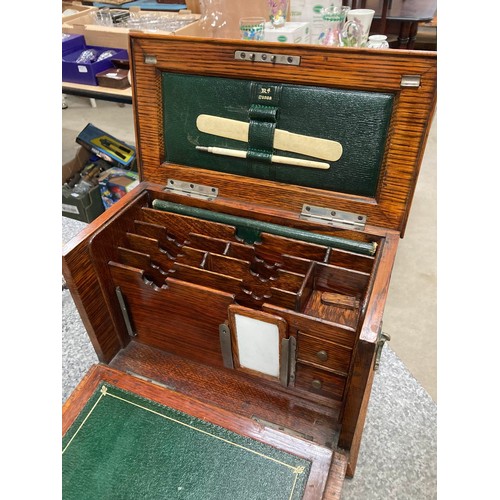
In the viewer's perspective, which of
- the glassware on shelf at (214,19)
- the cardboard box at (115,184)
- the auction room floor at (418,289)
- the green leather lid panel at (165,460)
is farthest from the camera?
the cardboard box at (115,184)

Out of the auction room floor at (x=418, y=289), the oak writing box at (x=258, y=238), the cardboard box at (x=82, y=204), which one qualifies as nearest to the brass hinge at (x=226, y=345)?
the oak writing box at (x=258, y=238)

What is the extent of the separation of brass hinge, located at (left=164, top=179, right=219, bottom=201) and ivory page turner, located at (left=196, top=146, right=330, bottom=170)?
104 millimetres

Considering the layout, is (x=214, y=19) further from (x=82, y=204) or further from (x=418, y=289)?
(x=418, y=289)

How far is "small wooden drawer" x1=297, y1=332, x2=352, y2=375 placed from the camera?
0.86 metres

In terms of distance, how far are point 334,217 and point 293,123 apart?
0.26m

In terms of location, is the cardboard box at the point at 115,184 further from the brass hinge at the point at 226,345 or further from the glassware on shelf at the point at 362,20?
the brass hinge at the point at 226,345

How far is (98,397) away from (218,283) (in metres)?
0.38

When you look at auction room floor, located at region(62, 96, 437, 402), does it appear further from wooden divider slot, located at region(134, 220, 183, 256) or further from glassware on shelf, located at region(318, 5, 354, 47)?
glassware on shelf, located at region(318, 5, 354, 47)

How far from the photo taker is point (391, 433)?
1.24 metres

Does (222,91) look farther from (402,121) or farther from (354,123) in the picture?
(402,121)

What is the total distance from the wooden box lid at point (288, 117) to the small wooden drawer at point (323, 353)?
33cm

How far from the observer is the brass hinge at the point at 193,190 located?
44.7 inches

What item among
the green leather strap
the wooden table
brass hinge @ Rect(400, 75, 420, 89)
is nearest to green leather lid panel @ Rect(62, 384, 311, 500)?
the green leather strap

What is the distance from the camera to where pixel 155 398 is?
0.92 m
